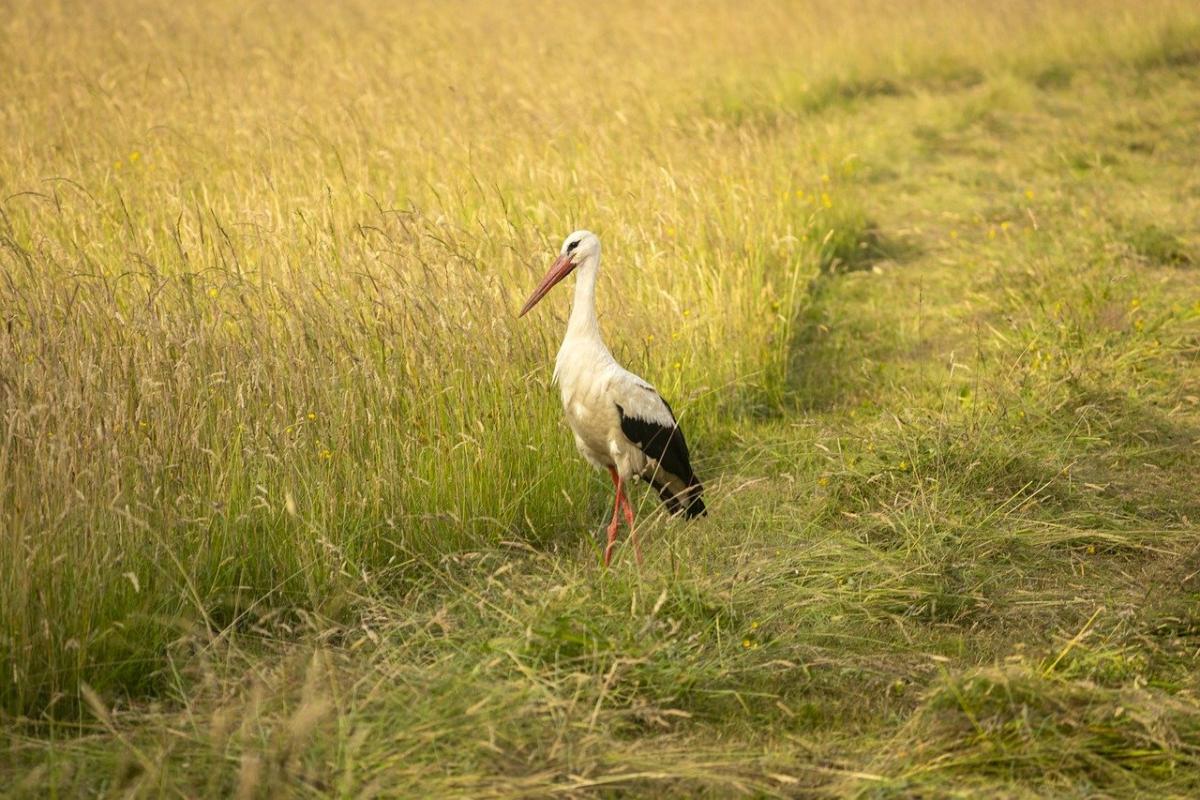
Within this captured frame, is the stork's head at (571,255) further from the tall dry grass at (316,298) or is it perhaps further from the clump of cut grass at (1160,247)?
the clump of cut grass at (1160,247)

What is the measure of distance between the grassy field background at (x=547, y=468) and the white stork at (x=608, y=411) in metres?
0.22

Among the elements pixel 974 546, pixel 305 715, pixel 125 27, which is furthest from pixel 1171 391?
pixel 125 27

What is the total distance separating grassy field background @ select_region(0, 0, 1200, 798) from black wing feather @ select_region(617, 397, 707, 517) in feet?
0.51

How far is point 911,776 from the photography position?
3338 mm

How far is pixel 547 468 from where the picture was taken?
17.2ft

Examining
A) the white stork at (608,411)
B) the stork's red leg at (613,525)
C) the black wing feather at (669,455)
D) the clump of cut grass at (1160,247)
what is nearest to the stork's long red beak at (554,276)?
the white stork at (608,411)

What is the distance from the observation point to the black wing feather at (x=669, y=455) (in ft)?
16.1

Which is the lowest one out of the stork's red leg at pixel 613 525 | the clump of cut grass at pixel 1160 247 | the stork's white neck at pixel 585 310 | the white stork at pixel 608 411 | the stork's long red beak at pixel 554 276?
the clump of cut grass at pixel 1160 247

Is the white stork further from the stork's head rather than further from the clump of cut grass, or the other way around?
Result: the clump of cut grass

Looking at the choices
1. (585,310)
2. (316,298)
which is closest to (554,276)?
(585,310)

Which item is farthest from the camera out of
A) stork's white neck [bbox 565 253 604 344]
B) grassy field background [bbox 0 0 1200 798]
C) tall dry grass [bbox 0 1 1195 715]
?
stork's white neck [bbox 565 253 604 344]

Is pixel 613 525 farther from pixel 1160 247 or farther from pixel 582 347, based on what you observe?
pixel 1160 247

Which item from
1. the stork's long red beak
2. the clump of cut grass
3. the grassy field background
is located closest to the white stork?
the stork's long red beak

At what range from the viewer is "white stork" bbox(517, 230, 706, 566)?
16.0ft
